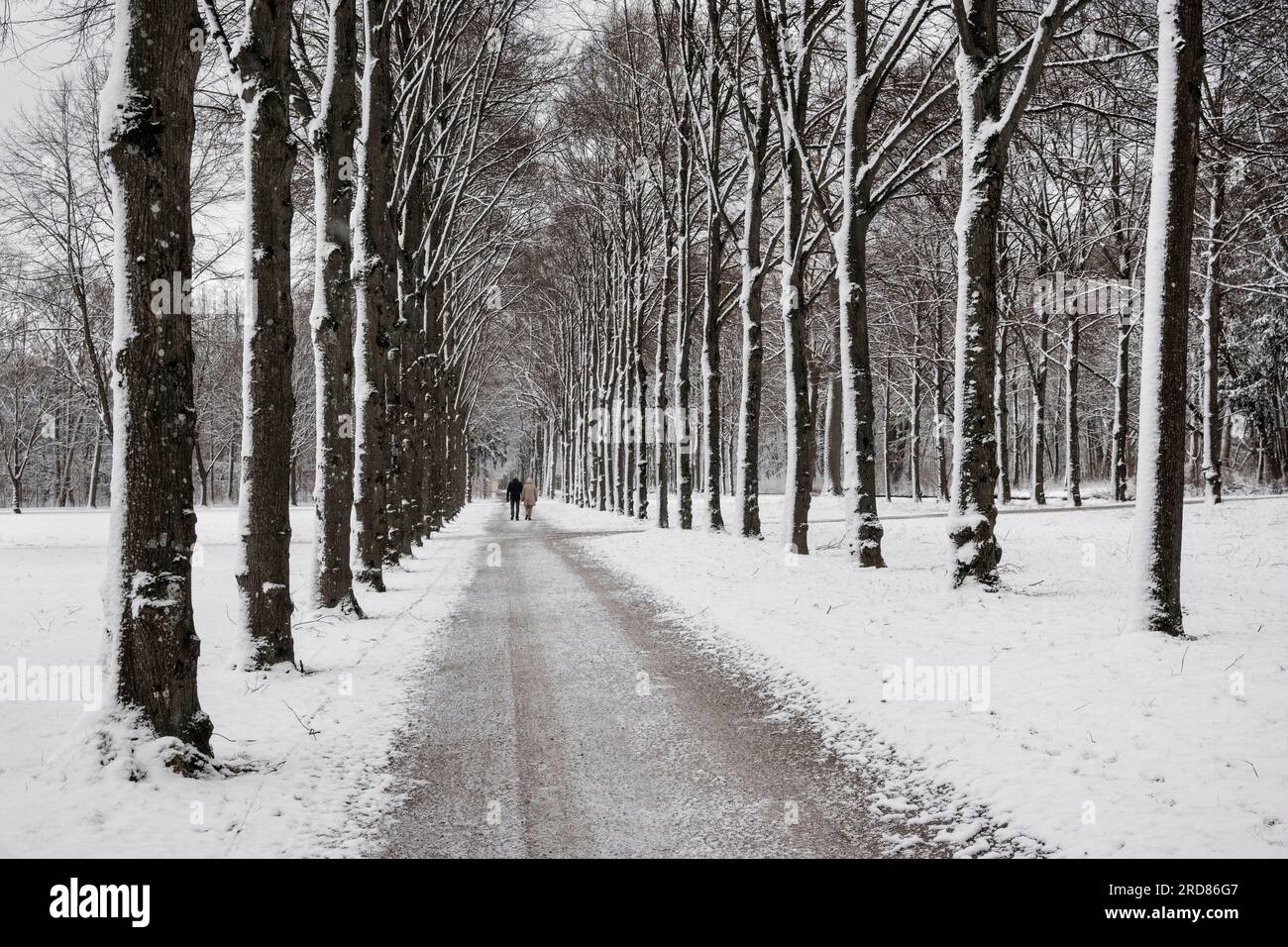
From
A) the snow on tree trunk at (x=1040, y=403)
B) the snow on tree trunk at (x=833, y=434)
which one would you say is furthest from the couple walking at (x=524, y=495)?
the snow on tree trunk at (x=1040, y=403)

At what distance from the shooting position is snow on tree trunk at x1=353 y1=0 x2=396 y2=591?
10.8 m

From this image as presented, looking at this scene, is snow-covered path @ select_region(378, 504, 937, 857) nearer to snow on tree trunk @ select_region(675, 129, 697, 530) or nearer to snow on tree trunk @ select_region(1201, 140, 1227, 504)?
snow on tree trunk @ select_region(675, 129, 697, 530)

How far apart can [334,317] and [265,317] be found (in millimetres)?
2670

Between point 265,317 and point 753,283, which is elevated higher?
point 753,283

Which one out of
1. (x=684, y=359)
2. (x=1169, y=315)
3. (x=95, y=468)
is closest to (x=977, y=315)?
(x=1169, y=315)

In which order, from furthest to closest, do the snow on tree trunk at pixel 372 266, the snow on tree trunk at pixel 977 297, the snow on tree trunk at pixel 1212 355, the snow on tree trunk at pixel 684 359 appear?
the snow on tree trunk at pixel 684 359
the snow on tree trunk at pixel 1212 355
the snow on tree trunk at pixel 372 266
the snow on tree trunk at pixel 977 297

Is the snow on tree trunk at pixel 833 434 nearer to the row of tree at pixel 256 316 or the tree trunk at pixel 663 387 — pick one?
the tree trunk at pixel 663 387

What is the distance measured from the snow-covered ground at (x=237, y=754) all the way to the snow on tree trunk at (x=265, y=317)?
0.99 meters

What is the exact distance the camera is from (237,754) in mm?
5086

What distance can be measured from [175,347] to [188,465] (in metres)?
0.72

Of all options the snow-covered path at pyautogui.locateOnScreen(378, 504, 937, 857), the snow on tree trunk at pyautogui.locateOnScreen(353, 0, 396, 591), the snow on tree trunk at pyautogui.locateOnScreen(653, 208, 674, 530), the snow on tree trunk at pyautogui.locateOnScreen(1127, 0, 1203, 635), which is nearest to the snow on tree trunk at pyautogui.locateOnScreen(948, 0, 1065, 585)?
the snow on tree trunk at pyautogui.locateOnScreen(1127, 0, 1203, 635)

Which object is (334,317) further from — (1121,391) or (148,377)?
(1121,391)

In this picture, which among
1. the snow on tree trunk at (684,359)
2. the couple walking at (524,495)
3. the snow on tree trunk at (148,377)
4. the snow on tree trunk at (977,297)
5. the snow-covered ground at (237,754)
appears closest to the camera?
the snow-covered ground at (237,754)

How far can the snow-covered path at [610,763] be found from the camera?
12.9 feet
